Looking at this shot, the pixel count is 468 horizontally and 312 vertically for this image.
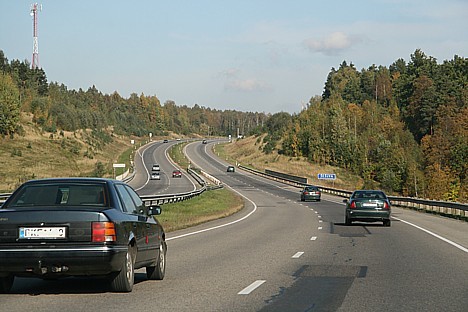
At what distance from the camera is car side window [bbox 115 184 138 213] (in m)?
11.9

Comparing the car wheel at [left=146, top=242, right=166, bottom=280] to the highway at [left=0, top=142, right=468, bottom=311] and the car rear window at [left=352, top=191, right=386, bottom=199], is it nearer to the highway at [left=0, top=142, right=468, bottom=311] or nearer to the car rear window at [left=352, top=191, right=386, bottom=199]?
the highway at [left=0, top=142, right=468, bottom=311]

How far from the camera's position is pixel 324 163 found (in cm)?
16738

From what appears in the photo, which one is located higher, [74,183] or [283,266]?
[74,183]

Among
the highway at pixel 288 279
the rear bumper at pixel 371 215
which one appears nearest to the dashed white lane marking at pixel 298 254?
the highway at pixel 288 279

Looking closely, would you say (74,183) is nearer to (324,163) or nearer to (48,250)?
(48,250)

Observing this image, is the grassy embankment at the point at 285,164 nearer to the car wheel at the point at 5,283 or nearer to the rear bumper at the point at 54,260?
the car wheel at the point at 5,283

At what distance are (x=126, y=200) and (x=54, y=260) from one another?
2010 mm

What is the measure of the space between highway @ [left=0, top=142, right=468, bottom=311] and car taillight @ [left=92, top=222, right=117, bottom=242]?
84 cm

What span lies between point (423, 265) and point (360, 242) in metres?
6.72

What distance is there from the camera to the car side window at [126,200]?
11906 mm

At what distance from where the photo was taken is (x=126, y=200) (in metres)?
12.2

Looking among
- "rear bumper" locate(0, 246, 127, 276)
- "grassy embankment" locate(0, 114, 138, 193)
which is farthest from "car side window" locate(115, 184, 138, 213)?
"grassy embankment" locate(0, 114, 138, 193)

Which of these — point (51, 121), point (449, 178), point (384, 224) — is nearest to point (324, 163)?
point (449, 178)

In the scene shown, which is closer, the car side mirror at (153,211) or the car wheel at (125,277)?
the car wheel at (125,277)
